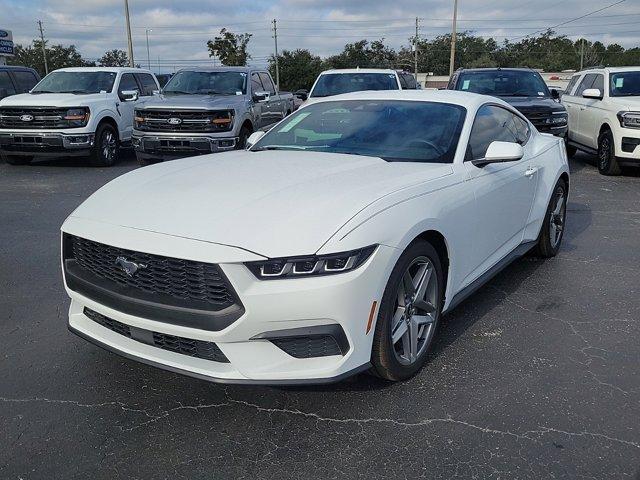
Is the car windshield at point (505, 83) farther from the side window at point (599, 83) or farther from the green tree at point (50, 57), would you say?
the green tree at point (50, 57)

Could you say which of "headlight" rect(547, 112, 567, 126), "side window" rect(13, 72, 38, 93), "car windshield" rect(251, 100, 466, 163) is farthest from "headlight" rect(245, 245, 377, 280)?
"side window" rect(13, 72, 38, 93)

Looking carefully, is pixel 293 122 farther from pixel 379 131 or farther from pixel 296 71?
pixel 296 71

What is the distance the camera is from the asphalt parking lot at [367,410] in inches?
107

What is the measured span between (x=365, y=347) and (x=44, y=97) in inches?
428

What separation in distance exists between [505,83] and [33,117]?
9.02 m

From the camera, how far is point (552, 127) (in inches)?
437

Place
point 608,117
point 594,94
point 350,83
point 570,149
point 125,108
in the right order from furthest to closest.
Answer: point 570,149
point 350,83
point 125,108
point 594,94
point 608,117

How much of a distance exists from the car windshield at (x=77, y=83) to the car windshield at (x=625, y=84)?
31.5 feet

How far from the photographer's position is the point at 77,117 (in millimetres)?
11383

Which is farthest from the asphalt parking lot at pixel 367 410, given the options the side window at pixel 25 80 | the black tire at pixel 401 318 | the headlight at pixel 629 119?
the side window at pixel 25 80

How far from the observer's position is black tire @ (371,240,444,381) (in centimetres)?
306

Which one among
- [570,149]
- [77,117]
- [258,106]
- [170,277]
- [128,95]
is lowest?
[570,149]

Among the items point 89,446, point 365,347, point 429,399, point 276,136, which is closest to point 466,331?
point 429,399

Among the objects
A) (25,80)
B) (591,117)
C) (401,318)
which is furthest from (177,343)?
(25,80)
